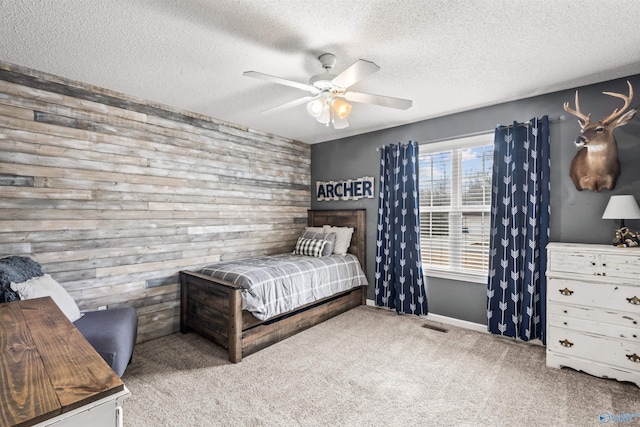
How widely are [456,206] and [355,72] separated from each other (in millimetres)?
2313

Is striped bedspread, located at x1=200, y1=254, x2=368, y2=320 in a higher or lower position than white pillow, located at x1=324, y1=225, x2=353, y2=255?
lower

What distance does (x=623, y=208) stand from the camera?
2369mm

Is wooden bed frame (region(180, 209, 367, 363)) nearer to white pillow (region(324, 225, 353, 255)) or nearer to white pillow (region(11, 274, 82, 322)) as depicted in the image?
white pillow (region(324, 225, 353, 255))

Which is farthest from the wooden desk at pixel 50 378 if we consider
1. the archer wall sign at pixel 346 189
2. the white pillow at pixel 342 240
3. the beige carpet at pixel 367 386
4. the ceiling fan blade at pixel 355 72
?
the archer wall sign at pixel 346 189

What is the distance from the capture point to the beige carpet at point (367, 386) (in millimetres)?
1980

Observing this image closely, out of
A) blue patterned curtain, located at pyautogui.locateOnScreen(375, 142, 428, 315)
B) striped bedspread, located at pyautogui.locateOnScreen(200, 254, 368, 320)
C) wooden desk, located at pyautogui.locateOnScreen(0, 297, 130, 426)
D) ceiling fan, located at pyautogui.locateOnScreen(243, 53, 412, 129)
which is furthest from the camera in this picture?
blue patterned curtain, located at pyautogui.locateOnScreen(375, 142, 428, 315)

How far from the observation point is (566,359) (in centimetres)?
250

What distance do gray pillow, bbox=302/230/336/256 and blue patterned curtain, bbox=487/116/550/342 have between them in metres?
1.87

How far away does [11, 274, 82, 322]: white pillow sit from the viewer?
76.6 inches

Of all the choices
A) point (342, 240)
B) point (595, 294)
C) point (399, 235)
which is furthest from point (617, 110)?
point (342, 240)

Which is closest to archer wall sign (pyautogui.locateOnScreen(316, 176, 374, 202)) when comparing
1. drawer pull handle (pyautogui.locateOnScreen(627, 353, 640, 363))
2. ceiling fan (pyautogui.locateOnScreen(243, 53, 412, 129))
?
ceiling fan (pyautogui.locateOnScreen(243, 53, 412, 129))

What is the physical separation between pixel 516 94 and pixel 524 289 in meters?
1.90

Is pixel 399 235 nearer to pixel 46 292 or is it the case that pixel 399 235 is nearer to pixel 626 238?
pixel 626 238

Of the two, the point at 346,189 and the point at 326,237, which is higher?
the point at 346,189
